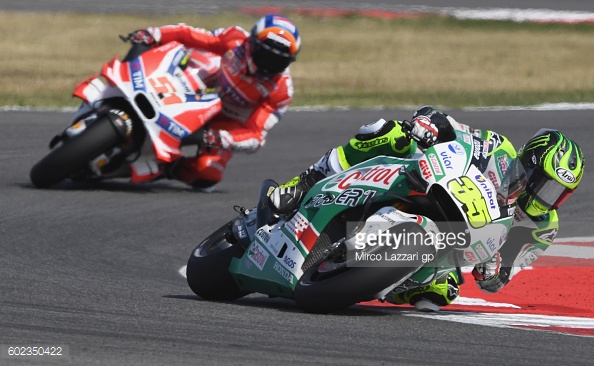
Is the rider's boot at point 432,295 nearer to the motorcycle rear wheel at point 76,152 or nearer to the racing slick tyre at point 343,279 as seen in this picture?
the racing slick tyre at point 343,279

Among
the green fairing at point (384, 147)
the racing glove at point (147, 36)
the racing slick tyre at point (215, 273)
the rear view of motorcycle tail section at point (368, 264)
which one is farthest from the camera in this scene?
the racing glove at point (147, 36)

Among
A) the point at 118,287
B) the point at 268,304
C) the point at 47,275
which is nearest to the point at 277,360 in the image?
the point at 268,304

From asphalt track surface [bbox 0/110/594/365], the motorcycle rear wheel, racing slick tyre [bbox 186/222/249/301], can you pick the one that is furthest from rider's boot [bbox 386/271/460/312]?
the motorcycle rear wheel

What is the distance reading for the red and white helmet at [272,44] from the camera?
10664 mm

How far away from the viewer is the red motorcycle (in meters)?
10.8

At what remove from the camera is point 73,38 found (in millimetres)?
23875

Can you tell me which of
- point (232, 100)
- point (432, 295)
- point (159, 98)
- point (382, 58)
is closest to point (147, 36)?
point (159, 98)

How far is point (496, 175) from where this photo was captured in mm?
6324

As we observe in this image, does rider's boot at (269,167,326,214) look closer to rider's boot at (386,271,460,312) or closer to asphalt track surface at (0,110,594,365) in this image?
asphalt track surface at (0,110,594,365)

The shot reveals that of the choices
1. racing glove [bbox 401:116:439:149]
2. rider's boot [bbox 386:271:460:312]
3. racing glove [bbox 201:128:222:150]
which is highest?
racing glove [bbox 401:116:439:149]

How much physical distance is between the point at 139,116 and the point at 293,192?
4668 mm

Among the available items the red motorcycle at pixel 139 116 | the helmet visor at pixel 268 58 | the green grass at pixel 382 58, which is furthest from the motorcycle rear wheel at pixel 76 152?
the green grass at pixel 382 58

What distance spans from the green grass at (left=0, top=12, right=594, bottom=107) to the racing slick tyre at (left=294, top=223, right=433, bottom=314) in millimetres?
10884

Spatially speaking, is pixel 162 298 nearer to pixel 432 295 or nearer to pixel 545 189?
pixel 432 295
